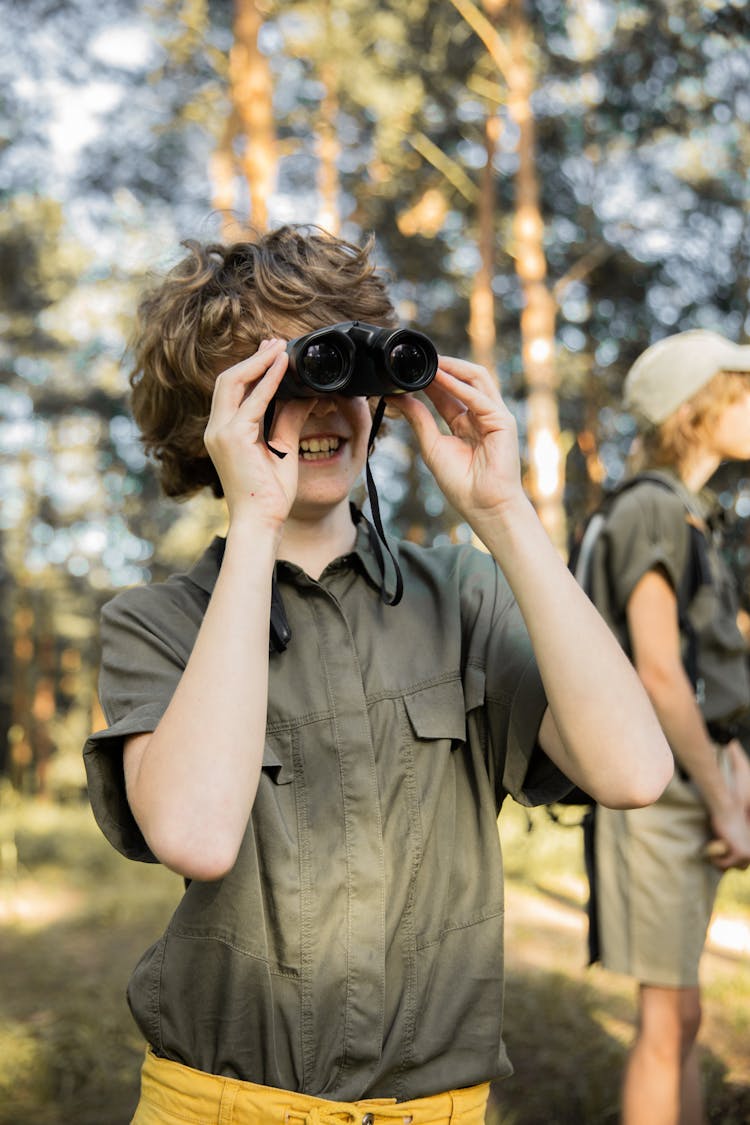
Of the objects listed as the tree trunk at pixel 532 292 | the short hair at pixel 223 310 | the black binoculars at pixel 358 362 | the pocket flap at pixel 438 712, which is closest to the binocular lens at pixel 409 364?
the black binoculars at pixel 358 362

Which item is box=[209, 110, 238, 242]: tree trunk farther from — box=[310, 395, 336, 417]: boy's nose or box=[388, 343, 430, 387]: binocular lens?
box=[388, 343, 430, 387]: binocular lens

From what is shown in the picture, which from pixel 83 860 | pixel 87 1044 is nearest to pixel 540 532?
pixel 87 1044

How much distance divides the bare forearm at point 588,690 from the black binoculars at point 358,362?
0.30m

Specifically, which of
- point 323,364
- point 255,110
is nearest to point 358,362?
point 323,364

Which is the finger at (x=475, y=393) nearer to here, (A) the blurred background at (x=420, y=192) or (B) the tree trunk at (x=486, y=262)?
(A) the blurred background at (x=420, y=192)

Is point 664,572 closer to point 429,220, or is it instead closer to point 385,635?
point 385,635

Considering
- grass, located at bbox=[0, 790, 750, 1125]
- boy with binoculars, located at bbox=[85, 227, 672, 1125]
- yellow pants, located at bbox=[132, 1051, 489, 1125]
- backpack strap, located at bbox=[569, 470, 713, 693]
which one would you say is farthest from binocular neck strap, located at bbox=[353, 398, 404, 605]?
backpack strap, located at bbox=[569, 470, 713, 693]

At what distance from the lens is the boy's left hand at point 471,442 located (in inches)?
63.6

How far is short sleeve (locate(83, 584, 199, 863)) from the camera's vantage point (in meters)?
Result: 1.54

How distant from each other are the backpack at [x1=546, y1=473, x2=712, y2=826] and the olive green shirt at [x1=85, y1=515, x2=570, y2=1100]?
3.68 ft

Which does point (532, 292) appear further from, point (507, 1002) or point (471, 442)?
point (471, 442)

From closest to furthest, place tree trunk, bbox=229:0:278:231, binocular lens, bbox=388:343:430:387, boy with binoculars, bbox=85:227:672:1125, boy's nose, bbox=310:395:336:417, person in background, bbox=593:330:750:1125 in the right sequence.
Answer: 1. boy with binoculars, bbox=85:227:672:1125
2. binocular lens, bbox=388:343:430:387
3. boy's nose, bbox=310:395:336:417
4. person in background, bbox=593:330:750:1125
5. tree trunk, bbox=229:0:278:231

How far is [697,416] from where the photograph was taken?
119 inches

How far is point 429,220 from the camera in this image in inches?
583
